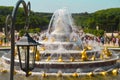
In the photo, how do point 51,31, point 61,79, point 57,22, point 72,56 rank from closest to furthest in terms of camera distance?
point 61,79
point 72,56
point 57,22
point 51,31

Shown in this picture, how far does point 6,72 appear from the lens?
14.8 m

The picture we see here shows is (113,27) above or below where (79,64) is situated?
below

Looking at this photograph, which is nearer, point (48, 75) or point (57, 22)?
point (48, 75)

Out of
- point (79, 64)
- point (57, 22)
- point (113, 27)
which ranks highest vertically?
point (57, 22)

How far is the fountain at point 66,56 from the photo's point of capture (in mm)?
14281

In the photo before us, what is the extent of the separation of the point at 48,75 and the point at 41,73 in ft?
1.15

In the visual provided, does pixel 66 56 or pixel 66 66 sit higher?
pixel 66 56

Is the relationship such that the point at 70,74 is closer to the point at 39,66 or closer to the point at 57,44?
the point at 39,66

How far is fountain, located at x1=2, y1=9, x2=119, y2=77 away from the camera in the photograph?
1428cm

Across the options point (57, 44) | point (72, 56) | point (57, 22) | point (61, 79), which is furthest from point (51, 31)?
point (61, 79)

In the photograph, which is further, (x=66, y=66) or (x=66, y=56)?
(x=66, y=56)

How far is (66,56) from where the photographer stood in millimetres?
15773

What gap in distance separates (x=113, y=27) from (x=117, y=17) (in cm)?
425

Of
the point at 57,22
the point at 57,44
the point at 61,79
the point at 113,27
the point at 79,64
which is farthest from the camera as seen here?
the point at 113,27
